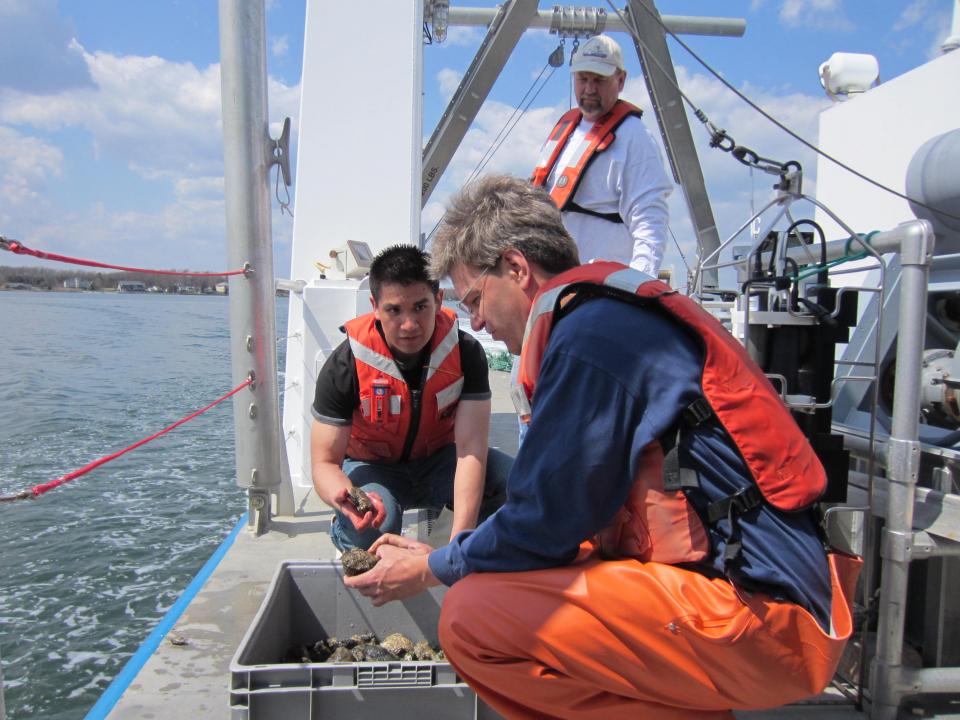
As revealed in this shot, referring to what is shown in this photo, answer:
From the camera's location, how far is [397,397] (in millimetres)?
2463

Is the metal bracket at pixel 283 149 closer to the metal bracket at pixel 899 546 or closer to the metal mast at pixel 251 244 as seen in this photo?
the metal mast at pixel 251 244

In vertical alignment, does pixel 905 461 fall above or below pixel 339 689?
above

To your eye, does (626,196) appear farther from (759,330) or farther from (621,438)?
(621,438)

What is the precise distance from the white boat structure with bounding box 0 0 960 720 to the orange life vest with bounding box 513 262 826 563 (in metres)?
0.57

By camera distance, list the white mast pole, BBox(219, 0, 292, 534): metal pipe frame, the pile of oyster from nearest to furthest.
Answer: the pile of oyster < BBox(219, 0, 292, 534): metal pipe frame < the white mast pole

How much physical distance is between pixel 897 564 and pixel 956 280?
1555mm

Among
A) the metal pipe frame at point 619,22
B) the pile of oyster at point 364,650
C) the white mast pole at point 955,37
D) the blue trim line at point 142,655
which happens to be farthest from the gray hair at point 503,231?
the metal pipe frame at point 619,22

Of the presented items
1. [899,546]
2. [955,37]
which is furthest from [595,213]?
[955,37]

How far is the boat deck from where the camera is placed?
1825 mm

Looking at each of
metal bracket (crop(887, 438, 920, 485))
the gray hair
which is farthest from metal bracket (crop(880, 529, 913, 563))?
the gray hair

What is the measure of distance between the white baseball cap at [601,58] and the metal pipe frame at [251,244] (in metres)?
1.43

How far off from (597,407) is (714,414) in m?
0.20

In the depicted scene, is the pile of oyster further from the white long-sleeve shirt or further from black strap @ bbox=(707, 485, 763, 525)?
the white long-sleeve shirt

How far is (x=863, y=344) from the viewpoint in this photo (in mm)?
2730
